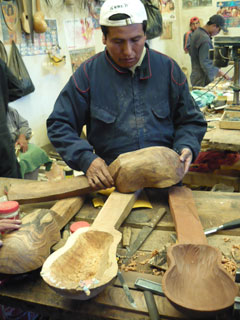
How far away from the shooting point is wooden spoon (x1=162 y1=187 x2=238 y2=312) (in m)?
1.01

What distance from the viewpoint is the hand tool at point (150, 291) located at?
1066mm

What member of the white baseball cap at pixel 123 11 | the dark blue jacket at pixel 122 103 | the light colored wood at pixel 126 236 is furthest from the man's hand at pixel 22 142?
the light colored wood at pixel 126 236

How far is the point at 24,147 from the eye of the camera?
3.77 metres

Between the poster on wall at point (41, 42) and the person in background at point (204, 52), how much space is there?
2.37m

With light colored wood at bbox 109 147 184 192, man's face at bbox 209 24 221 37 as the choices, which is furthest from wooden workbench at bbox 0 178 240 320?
man's face at bbox 209 24 221 37

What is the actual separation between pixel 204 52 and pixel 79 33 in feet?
7.00

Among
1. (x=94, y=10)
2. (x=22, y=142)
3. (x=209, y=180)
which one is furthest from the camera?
(x=94, y=10)

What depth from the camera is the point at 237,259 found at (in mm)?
1315

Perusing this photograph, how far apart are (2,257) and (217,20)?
566 cm

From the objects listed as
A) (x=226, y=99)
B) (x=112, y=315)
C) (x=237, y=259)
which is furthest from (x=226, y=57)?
(x=112, y=315)

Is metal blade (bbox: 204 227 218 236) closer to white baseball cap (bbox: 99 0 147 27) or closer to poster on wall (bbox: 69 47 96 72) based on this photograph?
white baseball cap (bbox: 99 0 147 27)

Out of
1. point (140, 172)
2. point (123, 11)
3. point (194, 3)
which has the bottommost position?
point (140, 172)

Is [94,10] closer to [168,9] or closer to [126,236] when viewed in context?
[168,9]

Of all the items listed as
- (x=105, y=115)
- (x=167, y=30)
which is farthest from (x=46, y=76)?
(x=167, y=30)
